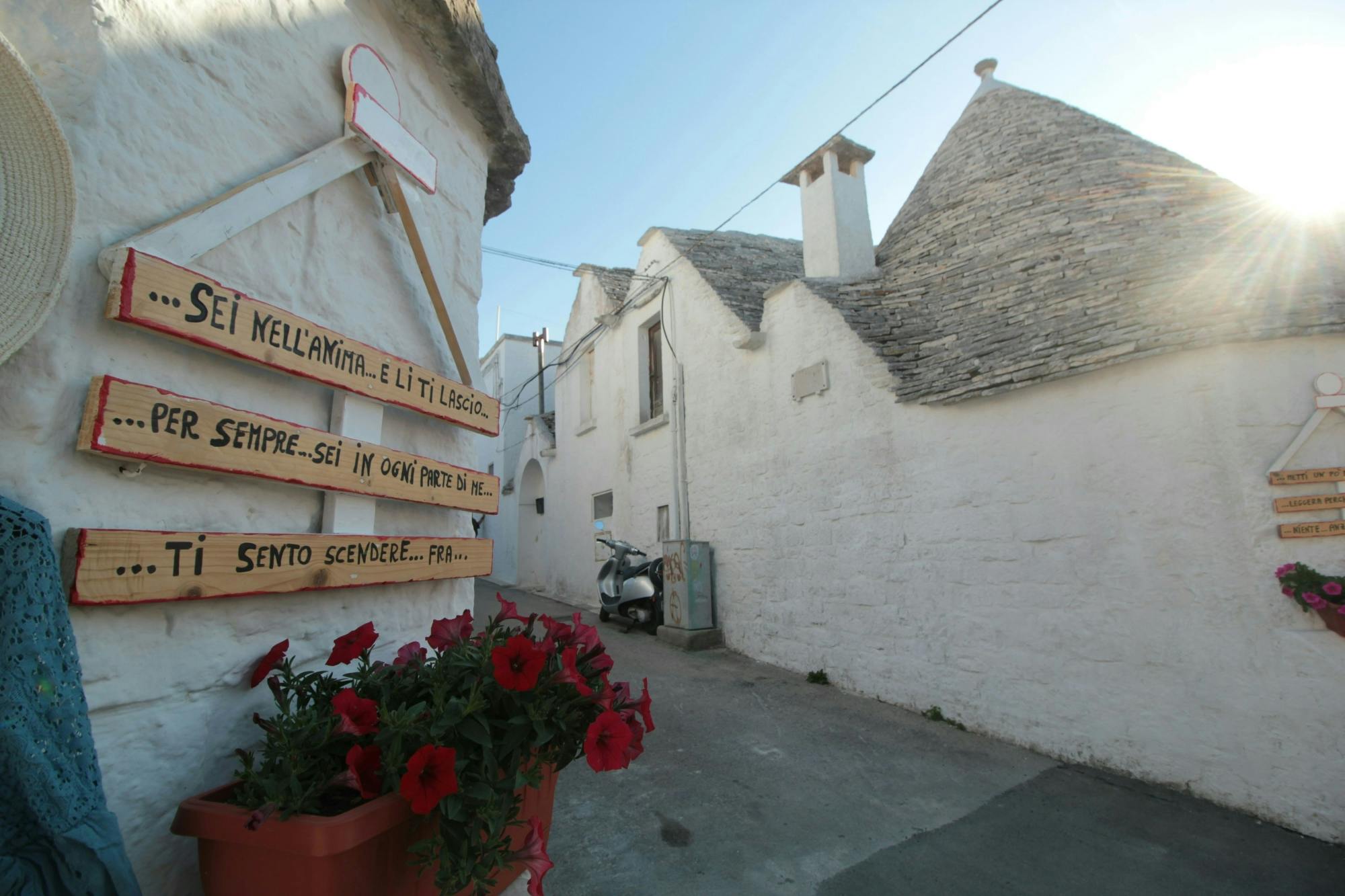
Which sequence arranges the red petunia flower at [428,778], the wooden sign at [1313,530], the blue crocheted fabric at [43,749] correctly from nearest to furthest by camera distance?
the blue crocheted fabric at [43,749]
the red petunia flower at [428,778]
the wooden sign at [1313,530]

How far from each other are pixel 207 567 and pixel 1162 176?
686 centimetres

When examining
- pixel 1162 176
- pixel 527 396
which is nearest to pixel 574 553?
pixel 527 396

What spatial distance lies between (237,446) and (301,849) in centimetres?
103

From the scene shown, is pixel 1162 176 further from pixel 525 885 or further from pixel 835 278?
pixel 525 885

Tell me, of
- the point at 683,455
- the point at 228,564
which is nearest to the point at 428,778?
the point at 228,564

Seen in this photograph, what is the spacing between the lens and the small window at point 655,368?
10344 millimetres

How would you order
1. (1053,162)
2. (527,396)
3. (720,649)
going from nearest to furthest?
1. (1053,162)
2. (720,649)
3. (527,396)

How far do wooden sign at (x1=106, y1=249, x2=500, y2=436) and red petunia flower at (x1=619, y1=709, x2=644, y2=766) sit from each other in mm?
1376

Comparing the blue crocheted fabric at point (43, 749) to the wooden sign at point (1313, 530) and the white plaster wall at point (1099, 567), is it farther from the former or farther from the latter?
the wooden sign at point (1313, 530)

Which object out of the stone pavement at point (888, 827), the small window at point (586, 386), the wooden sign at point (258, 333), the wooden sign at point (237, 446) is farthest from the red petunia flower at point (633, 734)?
the small window at point (586, 386)

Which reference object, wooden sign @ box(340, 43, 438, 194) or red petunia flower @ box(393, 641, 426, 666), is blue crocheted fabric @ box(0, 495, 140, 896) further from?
wooden sign @ box(340, 43, 438, 194)

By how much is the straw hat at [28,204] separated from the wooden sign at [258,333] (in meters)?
0.13

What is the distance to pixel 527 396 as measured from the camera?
1817 cm

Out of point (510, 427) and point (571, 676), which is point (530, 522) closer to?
point (510, 427)
